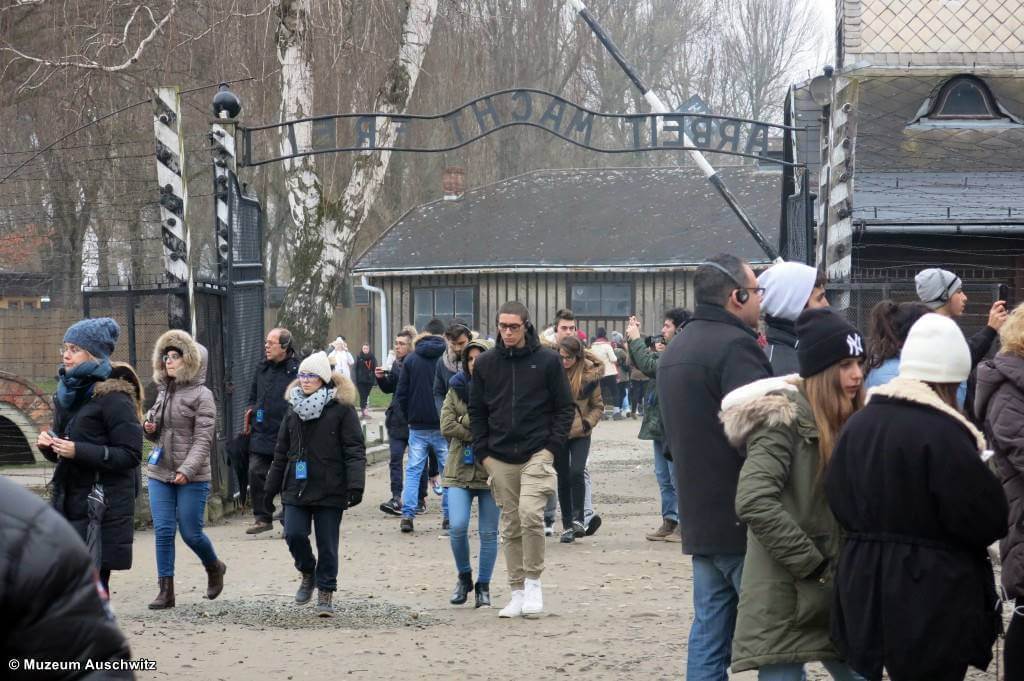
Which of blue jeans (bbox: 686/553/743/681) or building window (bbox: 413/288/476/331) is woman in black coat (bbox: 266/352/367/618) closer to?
blue jeans (bbox: 686/553/743/681)

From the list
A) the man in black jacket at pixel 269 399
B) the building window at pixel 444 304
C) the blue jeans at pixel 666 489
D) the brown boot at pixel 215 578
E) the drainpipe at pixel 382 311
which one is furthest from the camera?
the drainpipe at pixel 382 311

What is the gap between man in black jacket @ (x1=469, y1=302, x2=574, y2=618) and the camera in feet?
29.1

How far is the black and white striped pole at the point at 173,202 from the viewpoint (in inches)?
551

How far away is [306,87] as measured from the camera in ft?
59.6

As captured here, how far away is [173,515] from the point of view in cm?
945

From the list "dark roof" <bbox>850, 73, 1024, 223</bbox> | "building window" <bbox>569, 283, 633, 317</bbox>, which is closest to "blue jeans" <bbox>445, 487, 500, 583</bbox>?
"dark roof" <bbox>850, 73, 1024, 223</bbox>

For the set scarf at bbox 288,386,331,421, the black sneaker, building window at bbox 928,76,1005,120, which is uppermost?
building window at bbox 928,76,1005,120

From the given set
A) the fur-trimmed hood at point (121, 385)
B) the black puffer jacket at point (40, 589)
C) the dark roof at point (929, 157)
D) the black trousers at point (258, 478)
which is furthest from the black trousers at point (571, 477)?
the black puffer jacket at point (40, 589)

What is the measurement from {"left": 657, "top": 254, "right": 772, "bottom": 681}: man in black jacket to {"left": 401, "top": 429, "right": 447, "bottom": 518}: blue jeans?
7207 millimetres

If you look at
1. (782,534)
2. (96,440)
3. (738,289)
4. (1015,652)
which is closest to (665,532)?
(96,440)

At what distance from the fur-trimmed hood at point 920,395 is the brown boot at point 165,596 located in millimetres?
5876

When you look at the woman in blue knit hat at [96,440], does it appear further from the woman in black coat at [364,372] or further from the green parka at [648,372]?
the woman in black coat at [364,372]

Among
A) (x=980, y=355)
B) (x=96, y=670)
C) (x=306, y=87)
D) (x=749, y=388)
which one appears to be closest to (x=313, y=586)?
(x=980, y=355)

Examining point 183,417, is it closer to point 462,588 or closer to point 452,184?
point 462,588
